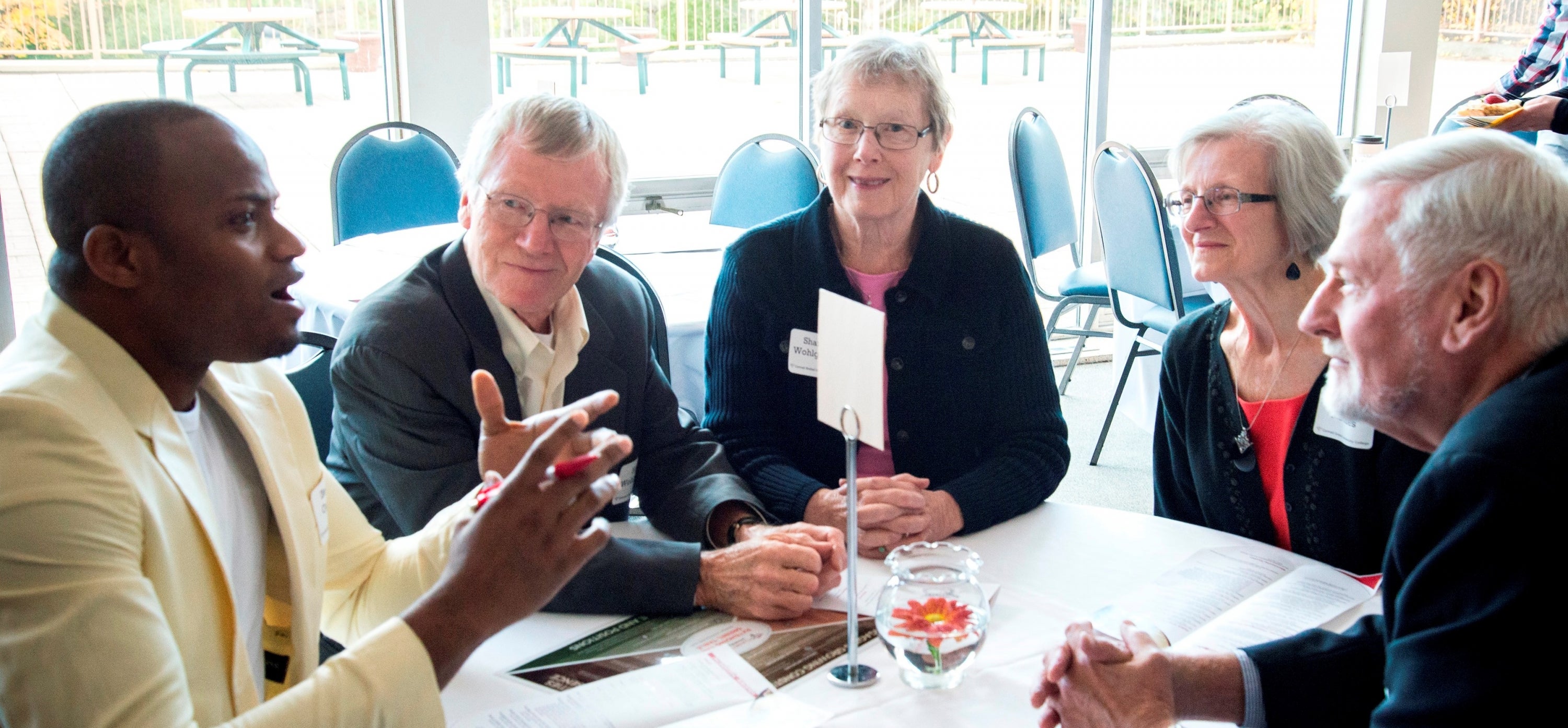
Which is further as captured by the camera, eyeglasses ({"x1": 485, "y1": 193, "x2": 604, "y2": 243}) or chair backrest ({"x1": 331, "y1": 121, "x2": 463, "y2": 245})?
chair backrest ({"x1": 331, "y1": 121, "x2": 463, "y2": 245})

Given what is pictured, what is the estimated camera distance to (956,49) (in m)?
5.61

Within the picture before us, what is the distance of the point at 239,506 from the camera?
134 centimetres

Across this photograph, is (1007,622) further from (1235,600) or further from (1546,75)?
(1546,75)

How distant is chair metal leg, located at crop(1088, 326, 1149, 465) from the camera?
164 inches

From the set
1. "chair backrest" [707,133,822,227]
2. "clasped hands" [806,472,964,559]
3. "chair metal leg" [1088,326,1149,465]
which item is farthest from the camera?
"chair backrest" [707,133,822,227]

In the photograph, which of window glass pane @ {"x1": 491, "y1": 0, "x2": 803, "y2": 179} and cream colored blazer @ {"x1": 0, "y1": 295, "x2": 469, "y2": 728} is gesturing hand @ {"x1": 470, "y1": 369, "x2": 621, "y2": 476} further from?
window glass pane @ {"x1": 491, "y1": 0, "x2": 803, "y2": 179}

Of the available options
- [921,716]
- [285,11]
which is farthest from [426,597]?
[285,11]

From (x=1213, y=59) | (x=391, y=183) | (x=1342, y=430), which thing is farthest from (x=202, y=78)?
(x=1213, y=59)

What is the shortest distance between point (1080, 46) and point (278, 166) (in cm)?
358

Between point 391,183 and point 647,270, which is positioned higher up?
point 391,183

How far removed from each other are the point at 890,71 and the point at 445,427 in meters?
1.03

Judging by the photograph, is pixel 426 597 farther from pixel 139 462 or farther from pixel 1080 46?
pixel 1080 46

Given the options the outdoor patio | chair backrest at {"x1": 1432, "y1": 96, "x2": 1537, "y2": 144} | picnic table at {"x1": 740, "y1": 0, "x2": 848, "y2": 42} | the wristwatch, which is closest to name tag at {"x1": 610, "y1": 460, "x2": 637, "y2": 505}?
the wristwatch

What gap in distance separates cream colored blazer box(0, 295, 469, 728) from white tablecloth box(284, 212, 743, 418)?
4.76 ft
